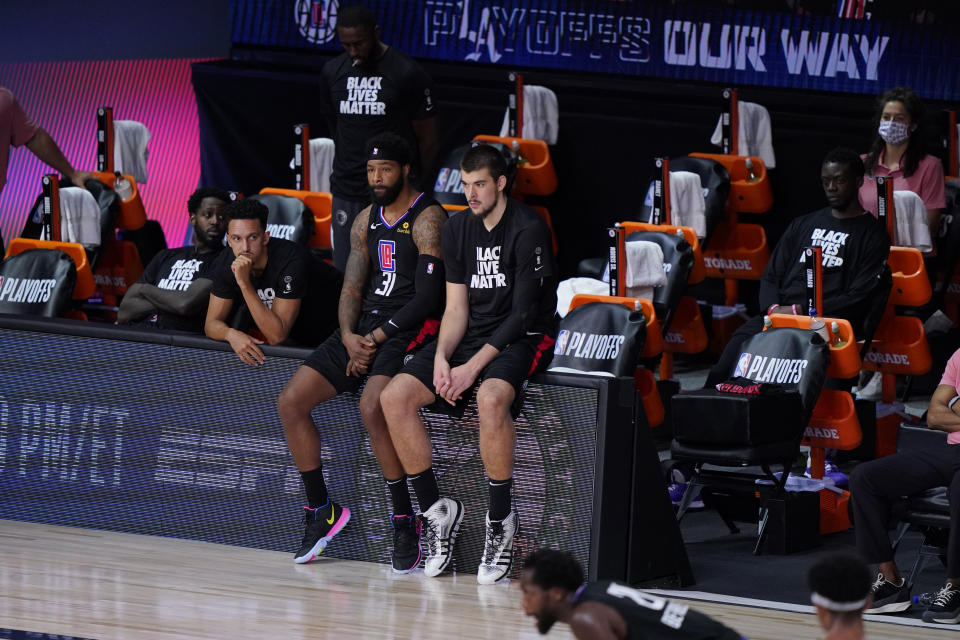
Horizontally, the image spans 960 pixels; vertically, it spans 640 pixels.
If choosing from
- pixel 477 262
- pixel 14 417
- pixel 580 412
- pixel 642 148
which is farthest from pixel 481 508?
pixel 642 148

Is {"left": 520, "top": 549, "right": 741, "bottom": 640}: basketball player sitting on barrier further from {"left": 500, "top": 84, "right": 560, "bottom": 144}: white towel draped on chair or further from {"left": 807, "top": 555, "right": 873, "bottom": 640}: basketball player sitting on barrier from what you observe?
{"left": 500, "top": 84, "right": 560, "bottom": 144}: white towel draped on chair

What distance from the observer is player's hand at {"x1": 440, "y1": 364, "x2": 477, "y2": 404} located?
6.49m

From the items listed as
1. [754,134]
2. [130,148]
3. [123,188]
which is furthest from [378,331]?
[130,148]

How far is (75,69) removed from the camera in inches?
483

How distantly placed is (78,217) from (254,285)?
2.75 metres

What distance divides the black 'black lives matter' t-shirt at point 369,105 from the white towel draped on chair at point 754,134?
7.09 ft

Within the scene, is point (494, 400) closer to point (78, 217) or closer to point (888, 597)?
point (888, 597)

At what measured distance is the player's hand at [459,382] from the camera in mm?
6488

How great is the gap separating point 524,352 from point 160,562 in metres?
1.78

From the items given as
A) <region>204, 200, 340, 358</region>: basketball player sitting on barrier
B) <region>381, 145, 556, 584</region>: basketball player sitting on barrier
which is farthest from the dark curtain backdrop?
<region>381, 145, 556, 584</region>: basketball player sitting on barrier

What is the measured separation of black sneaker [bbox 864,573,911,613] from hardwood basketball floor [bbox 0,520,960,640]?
227mm

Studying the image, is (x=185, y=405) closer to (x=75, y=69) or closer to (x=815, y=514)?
(x=815, y=514)

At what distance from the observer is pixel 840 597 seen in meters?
4.01

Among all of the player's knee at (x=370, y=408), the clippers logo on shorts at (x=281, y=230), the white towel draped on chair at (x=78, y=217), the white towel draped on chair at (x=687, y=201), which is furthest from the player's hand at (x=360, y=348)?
the white towel draped on chair at (x=78, y=217)
